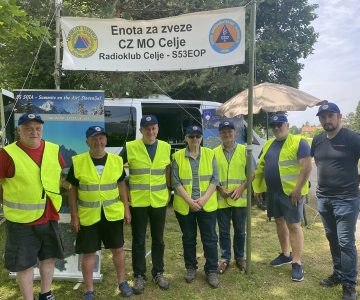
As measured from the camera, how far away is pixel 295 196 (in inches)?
166

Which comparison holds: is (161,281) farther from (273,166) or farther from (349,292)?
(349,292)

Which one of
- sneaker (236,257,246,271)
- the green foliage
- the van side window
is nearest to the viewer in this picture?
sneaker (236,257,246,271)

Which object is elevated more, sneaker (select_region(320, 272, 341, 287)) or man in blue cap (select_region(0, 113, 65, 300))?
man in blue cap (select_region(0, 113, 65, 300))

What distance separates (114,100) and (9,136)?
221 cm

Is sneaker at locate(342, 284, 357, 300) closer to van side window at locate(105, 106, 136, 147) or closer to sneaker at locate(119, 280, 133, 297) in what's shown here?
sneaker at locate(119, 280, 133, 297)

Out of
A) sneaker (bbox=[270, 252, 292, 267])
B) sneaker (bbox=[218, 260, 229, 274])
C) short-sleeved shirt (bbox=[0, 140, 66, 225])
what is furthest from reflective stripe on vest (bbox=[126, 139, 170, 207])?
sneaker (bbox=[270, 252, 292, 267])

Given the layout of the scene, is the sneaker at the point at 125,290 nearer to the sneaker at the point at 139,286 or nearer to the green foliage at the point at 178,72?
the sneaker at the point at 139,286

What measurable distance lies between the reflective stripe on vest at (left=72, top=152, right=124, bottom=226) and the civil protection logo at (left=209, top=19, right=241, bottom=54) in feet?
6.57

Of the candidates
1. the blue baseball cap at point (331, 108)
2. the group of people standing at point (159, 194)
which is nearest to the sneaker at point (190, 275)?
the group of people standing at point (159, 194)

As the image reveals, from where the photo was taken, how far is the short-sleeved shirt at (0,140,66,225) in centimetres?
313

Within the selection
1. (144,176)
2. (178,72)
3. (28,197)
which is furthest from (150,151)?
A: (178,72)

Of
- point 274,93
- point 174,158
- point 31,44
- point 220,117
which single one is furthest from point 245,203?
point 31,44

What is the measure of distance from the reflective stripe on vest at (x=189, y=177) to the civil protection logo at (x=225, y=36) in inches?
54.4

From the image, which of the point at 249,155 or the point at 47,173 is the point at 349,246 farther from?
the point at 47,173
